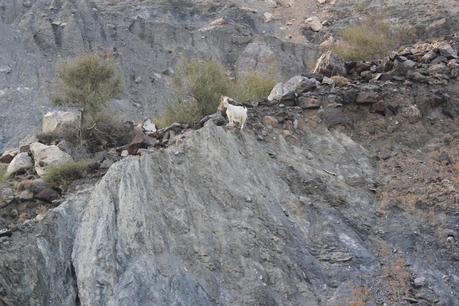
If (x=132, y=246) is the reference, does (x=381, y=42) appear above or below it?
below

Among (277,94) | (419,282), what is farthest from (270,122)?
(419,282)

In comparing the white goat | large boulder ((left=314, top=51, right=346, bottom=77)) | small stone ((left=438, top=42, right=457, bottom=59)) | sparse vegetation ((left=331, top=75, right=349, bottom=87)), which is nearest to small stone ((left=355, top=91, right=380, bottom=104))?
sparse vegetation ((left=331, top=75, right=349, bottom=87))

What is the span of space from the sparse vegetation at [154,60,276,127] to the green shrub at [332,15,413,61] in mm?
2831

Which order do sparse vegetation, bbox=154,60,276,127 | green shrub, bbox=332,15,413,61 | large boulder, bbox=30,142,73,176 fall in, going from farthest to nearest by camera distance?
green shrub, bbox=332,15,413,61, sparse vegetation, bbox=154,60,276,127, large boulder, bbox=30,142,73,176

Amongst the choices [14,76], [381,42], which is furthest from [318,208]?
[14,76]

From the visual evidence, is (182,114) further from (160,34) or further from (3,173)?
(160,34)

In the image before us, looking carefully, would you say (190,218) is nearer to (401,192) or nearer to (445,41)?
(401,192)

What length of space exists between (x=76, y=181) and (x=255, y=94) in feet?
20.4

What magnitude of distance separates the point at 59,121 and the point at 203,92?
3258 millimetres

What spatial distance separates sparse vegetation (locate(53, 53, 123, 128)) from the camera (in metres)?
14.1

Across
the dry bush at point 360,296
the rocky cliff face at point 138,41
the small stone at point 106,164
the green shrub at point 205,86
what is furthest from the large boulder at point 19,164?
the rocky cliff face at point 138,41

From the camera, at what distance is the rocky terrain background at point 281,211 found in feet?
26.2

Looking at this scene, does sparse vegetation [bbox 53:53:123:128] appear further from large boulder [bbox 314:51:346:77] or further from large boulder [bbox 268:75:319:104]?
large boulder [bbox 314:51:346:77]

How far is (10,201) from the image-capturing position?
9.48 metres
